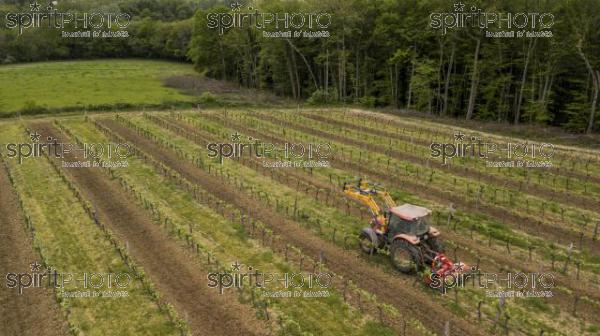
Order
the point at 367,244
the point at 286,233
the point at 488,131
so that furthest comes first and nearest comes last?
the point at 488,131
the point at 286,233
the point at 367,244

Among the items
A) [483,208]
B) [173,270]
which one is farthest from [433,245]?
[173,270]

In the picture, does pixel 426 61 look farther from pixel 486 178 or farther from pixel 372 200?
pixel 372 200

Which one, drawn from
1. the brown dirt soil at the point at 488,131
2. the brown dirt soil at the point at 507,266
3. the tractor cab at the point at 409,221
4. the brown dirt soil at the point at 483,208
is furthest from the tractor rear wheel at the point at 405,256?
the brown dirt soil at the point at 488,131

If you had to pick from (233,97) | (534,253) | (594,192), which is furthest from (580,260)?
(233,97)

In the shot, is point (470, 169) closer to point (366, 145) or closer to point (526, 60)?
point (366, 145)

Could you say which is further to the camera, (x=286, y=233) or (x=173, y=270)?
(x=286, y=233)

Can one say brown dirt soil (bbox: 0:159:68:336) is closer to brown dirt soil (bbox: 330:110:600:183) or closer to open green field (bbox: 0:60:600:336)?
open green field (bbox: 0:60:600:336)
